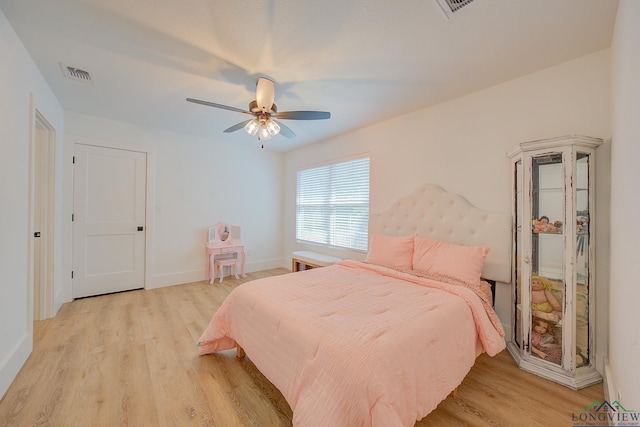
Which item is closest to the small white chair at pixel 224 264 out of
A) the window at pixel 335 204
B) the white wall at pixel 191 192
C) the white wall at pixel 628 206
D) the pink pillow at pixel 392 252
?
the white wall at pixel 191 192

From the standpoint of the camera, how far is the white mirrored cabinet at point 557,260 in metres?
1.83

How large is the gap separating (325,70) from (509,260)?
2418mm

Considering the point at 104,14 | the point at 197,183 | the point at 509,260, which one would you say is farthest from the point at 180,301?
the point at 509,260

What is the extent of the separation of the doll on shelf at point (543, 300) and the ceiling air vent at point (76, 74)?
170 inches

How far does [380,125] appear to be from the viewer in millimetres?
3500

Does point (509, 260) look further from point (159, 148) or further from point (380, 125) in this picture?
point (159, 148)

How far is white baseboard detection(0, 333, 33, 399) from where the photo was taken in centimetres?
164

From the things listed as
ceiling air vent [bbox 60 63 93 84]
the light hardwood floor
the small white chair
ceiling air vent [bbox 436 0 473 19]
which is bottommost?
the light hardwood floor

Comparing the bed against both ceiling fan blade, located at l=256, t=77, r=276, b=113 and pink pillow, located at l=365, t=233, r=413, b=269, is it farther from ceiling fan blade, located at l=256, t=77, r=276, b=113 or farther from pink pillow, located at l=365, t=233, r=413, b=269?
ceiling fan blade, located at l=256, t=77, r=276, b=113

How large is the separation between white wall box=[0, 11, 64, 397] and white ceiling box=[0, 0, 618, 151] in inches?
8.7

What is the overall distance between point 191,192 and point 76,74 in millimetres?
2139

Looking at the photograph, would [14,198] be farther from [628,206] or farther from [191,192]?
[628,206]

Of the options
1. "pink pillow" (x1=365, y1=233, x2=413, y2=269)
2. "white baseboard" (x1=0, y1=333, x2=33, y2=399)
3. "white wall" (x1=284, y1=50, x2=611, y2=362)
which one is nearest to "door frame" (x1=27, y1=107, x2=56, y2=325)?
"white baseboard" (x1=0, y1=333, x2=33, y2=399)

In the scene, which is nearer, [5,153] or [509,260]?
[5,153]
